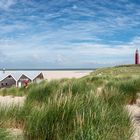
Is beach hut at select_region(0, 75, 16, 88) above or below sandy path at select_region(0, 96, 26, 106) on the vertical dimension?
below

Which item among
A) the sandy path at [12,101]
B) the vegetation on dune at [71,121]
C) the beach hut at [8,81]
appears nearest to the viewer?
the vegetation on dune at [71,121]

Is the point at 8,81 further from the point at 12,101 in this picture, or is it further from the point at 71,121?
the point at 71,121

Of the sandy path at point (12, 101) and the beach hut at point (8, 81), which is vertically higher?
the sandy path at point (12, 101)

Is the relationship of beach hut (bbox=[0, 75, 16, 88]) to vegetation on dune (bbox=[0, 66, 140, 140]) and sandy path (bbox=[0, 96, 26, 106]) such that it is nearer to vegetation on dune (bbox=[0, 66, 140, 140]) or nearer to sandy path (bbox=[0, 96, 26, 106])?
sandy path (bbox=[0, 96, 26, 106])

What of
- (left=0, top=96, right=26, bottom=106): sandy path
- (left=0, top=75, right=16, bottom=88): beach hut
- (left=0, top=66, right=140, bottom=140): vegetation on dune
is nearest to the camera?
(left=0, top=66, right=140, bottom=140): vegetation on dune

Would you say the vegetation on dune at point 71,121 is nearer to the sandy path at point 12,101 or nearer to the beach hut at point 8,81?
the sandy path at point 12,101

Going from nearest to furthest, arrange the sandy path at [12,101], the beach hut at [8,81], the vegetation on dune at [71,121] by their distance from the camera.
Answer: the vegetation on dune at [71,121]
the sandy path at [12,101]
the beach hut at [8,81]

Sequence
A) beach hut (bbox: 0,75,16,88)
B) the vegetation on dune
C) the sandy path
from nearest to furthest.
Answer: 1. the vegetation on dune
2. the sandy path
3. beach hut (bbox: 0,75,16,88)

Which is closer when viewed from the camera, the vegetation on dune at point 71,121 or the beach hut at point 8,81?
the vegetation on dune at point 71,121

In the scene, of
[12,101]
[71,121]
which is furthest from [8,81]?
[71,121]

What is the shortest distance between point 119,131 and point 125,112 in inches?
34.2

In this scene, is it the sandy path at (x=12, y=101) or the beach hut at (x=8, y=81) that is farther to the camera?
the beach hut at (x=8, y=81)

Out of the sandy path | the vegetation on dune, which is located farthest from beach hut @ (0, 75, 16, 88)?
the vegetation on dune

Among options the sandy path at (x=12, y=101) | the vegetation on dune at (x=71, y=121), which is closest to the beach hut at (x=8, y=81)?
the sandy path at (x=12, y=101)
